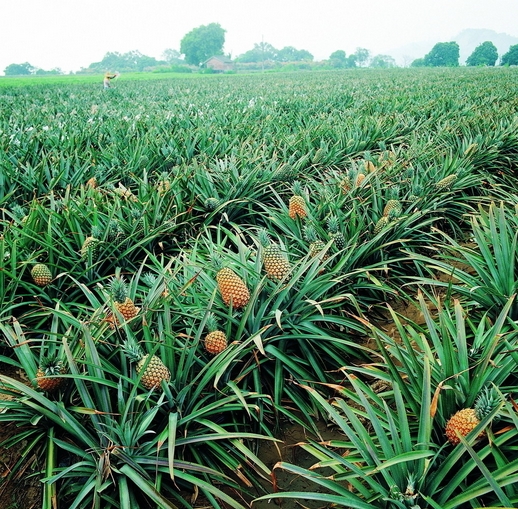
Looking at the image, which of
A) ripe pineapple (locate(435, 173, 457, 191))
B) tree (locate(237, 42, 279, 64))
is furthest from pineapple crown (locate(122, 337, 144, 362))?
tree (locate(237, 42, 279, 64))

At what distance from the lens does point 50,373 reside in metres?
1.47

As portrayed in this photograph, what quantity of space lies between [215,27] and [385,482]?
101 meters

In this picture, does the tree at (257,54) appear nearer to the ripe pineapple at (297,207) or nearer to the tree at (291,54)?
the tree at (291,54)

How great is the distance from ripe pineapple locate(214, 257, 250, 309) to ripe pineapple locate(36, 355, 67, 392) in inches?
28.3

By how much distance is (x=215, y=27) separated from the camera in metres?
88.3

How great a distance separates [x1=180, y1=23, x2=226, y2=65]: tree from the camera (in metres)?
84.9

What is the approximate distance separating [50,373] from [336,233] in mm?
1734

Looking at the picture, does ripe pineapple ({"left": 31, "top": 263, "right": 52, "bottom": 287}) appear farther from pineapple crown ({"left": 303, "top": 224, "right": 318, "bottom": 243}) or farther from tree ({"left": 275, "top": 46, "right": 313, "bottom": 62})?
tree ({"left": 275, "top": 46, "right": 313, "bottom": 62})

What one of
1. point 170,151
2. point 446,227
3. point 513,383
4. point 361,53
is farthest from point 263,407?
point 361,53

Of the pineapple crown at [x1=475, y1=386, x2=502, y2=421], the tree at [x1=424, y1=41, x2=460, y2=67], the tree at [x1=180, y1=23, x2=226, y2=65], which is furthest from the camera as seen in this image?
the tree at [x1=180, y1=23, x2=226, y2=65]

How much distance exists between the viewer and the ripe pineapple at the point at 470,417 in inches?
44.0

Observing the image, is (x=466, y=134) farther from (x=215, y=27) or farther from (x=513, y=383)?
(x=215, y=27)

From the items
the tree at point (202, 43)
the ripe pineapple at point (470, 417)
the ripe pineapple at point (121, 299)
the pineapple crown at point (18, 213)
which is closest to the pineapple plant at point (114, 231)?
the pineapple crown at point (18, 213)

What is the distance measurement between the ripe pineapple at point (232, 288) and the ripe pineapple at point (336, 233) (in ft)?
2.89
